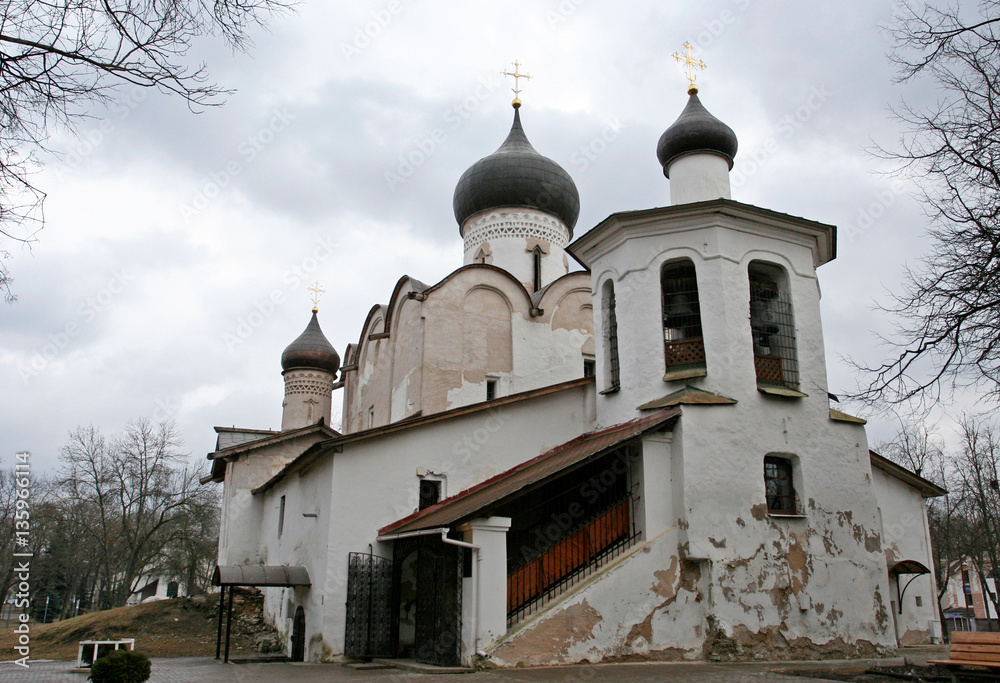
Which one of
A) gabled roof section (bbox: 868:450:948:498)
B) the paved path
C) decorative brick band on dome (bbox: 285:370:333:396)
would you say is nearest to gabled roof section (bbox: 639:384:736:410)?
the paved path

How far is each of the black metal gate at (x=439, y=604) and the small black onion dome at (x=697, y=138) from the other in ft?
25.6

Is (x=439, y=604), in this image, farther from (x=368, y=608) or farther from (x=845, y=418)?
(x=845, y=418)

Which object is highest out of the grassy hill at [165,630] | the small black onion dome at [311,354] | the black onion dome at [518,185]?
the black onion dome at [518,185]

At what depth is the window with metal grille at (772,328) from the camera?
11.7 m

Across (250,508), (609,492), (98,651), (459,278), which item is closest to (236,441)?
(250,508)

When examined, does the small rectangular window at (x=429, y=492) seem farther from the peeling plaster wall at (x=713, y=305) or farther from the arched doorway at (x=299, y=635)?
the peeling plaster wall at (x=713, y=305)

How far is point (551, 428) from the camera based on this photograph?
43.2ft

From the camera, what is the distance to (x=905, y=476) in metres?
14.3

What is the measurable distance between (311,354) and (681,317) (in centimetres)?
1572

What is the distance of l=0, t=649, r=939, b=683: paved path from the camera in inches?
321

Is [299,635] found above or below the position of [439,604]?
below

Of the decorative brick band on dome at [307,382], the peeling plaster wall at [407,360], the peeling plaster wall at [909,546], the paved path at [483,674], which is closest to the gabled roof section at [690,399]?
the paved path at [483,674]

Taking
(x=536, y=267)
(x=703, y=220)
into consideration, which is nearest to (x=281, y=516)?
(x=536, y=267)

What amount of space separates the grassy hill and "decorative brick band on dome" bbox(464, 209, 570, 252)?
9826mm
